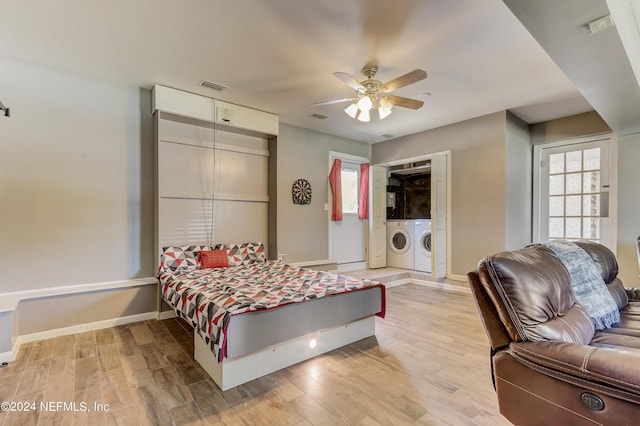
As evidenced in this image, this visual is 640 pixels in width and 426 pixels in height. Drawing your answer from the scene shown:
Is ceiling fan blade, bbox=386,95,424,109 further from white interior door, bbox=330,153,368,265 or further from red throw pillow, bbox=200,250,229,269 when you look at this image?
red throw pillow, bbox=200,250,229,269

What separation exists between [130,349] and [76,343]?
0.60 metres

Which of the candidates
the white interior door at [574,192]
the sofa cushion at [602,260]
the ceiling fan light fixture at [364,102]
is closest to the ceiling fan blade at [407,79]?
the ceiling fan light fixture at [364,102]

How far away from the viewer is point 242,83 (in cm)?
335

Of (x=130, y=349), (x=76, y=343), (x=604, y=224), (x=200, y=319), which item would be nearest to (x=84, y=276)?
(x=76, y=343)

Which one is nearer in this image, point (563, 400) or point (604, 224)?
point (563, 400)

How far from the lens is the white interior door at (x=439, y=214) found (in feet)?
15.3

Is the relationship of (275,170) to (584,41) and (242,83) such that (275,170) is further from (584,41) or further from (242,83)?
(584,41)

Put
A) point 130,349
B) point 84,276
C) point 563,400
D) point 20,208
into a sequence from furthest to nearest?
point 84,276 < point 20,208 < point 130,349 < point 563,400

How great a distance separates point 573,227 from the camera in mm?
4336

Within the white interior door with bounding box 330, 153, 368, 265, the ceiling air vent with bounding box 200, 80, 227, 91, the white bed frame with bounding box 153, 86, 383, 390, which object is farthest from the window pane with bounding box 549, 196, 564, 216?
the ceiling air vent with bounding box 200, 80, 227, 91

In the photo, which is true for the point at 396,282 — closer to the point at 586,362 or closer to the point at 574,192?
the point at 574,192

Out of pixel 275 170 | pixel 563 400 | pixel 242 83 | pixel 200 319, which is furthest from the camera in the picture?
pixel 275 170

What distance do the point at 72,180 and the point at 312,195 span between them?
10.1 ft

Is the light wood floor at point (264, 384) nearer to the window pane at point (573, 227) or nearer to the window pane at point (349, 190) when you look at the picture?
the window pane at point (573, 227)
